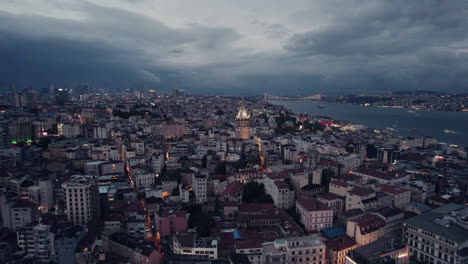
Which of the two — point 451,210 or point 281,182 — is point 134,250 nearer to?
point 281,182

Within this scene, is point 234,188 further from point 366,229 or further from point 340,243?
point 366,229

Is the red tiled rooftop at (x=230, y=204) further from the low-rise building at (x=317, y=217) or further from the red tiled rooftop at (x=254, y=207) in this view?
the low-rise building at (x=317, y=217)

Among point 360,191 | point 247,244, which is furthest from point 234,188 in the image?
point 360,191

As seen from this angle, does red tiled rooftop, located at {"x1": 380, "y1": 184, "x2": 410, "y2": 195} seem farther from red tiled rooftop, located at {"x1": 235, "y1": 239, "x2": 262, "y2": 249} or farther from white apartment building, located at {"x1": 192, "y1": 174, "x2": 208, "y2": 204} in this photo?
white apartment building, located at {"x1": 192, "y1": 174, "x2": 208, "y2": 204}

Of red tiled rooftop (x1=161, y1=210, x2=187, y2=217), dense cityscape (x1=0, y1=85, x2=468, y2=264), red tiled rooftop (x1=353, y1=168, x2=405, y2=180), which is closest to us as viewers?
dense cityscape (x1=0, y1=85, x2=468, y2=264)

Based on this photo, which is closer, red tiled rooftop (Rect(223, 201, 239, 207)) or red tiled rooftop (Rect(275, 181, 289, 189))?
red tiled rooftop (Rect(223, 201, 239, 207))

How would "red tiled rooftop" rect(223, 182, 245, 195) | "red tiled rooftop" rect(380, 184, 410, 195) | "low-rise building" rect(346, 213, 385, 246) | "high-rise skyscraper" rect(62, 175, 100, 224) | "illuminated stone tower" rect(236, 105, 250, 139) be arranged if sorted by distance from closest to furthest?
1. "low-rise building" rect(346, 213, 385, 246)
2. "high-rise skyscraper" rect(62, 175, 100, 224)
3. "red tiled rooftop" rect(380, 184, 410, 195)
4. "red tiled rooftop" rect(223, 182, 245, 195)
5. "illuminated stone tower" rect(236, 105, 250, 139)

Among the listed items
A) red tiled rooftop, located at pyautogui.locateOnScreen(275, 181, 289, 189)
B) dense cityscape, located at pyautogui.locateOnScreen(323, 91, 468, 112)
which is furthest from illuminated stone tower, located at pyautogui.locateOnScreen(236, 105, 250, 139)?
dense cityscape, located at pyautogui.locateOnScreen(323, 91, 468, 112)

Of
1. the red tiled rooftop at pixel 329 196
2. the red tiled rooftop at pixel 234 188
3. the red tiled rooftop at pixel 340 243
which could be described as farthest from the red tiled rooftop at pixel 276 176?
the red tiled rooftop at pixel 340 243

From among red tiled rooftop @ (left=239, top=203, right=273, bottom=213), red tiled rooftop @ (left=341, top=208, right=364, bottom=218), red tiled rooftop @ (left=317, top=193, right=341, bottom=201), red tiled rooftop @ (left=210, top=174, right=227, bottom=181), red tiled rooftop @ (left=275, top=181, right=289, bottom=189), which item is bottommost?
red tiled rooftop @ (left=239, top=203, right=273, bottom=213)

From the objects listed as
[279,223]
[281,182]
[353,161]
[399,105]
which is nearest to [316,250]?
[279,223]
